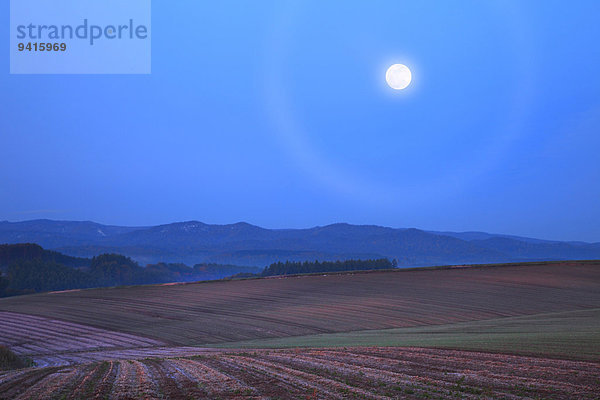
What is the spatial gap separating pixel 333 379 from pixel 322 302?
3136 centimetres

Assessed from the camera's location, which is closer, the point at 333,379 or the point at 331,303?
the point at 333,379

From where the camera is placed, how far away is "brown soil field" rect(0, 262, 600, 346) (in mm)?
34781

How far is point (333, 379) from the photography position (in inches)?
581

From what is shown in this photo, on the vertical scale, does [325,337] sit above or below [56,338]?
above

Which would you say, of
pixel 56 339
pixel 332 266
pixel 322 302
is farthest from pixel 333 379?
pixel 332 266

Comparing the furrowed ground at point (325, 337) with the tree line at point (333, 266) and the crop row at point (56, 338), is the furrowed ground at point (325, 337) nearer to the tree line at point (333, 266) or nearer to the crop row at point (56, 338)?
the crop row at point (56, 338)

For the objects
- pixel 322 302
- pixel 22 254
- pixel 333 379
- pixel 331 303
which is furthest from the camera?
pixel 22 254

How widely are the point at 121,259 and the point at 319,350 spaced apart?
187 m

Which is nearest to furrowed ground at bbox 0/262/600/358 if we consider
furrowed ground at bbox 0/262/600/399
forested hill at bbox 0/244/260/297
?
furrowed ground at bbox 0/262/600/399

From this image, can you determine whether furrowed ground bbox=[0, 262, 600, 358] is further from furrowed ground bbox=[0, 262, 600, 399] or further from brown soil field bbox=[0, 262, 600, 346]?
furrowed ground bbox=[0, 262, 600, 399]

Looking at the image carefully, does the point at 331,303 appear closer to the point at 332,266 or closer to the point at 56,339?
the point at 56,339

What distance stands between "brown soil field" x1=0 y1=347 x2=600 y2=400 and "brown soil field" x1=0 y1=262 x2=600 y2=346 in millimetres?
13457

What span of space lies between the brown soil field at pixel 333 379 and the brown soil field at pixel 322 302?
13457 millimetres

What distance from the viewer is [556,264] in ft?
214
